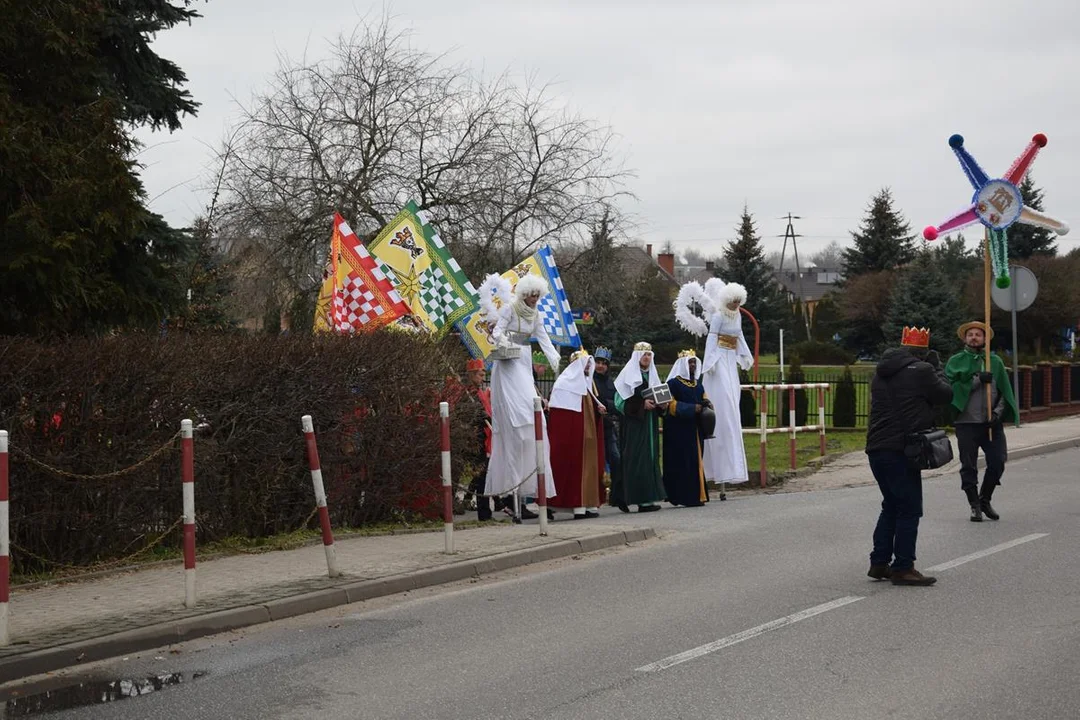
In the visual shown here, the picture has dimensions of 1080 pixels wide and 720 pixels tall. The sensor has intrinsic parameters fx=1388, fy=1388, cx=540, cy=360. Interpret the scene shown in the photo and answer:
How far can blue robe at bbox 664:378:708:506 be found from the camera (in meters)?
16.8

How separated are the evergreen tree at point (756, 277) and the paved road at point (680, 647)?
55.3m

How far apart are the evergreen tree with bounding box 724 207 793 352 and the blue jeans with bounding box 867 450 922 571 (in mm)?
56901

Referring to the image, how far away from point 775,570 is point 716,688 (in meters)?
4.07

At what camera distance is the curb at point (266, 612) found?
786cm

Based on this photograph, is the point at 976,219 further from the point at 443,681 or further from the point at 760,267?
the point at 760,267

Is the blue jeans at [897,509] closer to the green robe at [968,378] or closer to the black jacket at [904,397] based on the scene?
the black jacket at [904,397]

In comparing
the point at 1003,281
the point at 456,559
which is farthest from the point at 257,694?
the point at 1003,281

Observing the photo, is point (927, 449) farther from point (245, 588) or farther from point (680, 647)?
point (245, 588)

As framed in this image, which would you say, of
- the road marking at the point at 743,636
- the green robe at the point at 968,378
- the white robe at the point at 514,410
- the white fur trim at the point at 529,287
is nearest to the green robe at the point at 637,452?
the white robe at the point at 514,410

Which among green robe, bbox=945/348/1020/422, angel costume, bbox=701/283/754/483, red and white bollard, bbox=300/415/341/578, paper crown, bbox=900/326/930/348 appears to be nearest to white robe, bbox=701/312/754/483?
angel costume, bbox=701/283/754/483

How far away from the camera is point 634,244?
34281mm

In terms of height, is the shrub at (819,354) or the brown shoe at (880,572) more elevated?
the shrub at (819,354)

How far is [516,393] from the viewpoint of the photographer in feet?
48.8

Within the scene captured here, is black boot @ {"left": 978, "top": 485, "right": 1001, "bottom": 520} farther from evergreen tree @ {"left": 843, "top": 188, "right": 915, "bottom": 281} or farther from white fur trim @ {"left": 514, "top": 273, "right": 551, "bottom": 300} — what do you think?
evergreen tree @ {"left": 843, "top": 188, "right": 915, "bottom": 281}
